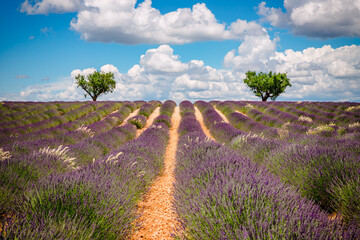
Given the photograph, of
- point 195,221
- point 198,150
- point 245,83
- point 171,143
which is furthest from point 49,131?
point 245,83

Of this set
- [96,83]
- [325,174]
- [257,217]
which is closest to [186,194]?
[257,217]

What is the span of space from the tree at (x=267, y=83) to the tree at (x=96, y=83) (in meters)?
19.1

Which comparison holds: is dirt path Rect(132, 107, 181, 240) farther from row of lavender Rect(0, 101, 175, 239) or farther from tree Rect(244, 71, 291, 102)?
tree Rect(244, 71, 291, 102)

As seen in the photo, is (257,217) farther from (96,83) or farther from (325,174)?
(96,83)

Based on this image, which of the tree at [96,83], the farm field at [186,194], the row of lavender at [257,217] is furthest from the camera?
the tree at [96,83]

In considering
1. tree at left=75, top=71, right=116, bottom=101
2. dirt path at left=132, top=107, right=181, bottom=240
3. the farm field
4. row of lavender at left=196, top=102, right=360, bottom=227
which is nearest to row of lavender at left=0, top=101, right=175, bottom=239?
the farm field

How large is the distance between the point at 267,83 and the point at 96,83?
74.6 feet

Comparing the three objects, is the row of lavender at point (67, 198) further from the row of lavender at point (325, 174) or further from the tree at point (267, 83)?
the tree at point (267, 83)

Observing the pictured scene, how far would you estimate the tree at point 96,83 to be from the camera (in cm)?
3047

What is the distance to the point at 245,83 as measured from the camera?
3259 cm

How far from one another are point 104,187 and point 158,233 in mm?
940

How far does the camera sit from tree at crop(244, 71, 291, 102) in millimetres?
30516

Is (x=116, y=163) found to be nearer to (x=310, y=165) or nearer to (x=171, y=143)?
(x=310, y=165)

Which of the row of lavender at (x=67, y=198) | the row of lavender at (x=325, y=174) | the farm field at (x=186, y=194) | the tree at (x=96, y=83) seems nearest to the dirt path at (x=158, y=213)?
the farm field at (x=186, y=194)
